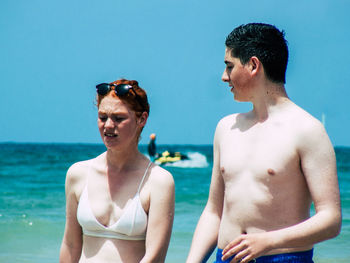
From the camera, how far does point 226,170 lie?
2303mm

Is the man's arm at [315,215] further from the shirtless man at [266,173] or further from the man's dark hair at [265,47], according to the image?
the man's dark hair at [265,47]

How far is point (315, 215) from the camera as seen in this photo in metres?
2.00

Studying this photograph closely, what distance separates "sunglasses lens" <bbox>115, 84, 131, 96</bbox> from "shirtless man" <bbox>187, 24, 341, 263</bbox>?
0.52m

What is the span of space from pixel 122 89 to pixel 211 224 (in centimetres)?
76

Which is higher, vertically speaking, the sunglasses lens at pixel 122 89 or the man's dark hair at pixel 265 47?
the man's dark hair at pixel 265 47

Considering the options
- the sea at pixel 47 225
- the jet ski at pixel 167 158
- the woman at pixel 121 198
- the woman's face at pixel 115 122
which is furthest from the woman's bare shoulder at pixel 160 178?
the jet ski at pixel 167 158

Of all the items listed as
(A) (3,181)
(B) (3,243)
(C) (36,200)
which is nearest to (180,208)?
(C) (36,200)

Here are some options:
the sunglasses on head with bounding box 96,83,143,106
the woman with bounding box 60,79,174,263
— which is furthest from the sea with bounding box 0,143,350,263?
the sunglasses on head with bounding box 96,83,143,106

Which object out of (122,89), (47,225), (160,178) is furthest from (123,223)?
(47,225)

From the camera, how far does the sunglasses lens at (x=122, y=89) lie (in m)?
2.59

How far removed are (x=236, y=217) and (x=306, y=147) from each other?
15.8 inches

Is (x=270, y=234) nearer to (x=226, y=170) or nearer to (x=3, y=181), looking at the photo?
(x=226, y=170)

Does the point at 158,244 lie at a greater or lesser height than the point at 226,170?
lesser

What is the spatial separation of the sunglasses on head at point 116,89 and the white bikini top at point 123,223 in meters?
0.45
